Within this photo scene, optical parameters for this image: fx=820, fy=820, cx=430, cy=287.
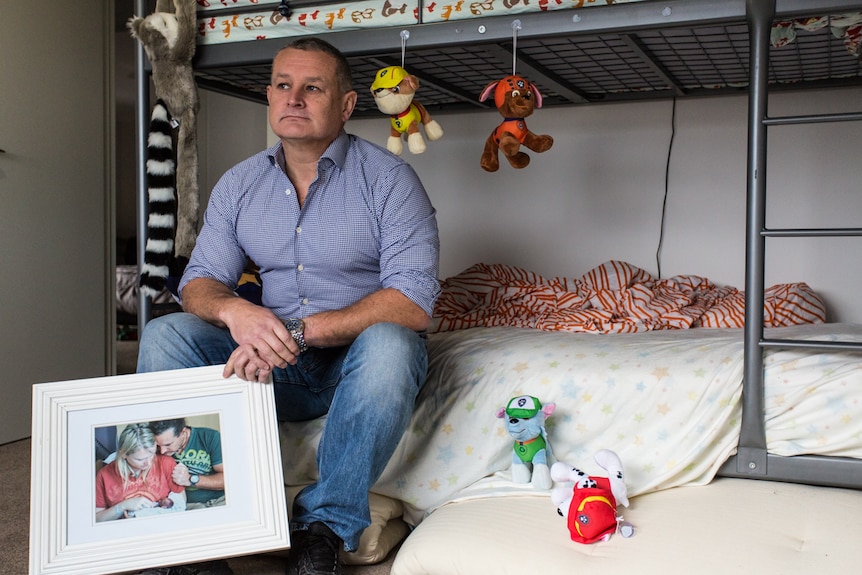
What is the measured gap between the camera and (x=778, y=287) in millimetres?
2350

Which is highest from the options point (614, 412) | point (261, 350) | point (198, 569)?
point (261, 350)

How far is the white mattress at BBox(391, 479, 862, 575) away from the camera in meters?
1.25

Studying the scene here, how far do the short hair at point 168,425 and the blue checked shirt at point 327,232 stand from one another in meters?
0.37

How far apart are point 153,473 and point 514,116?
3.49ft

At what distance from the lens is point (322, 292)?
1651 millimetres

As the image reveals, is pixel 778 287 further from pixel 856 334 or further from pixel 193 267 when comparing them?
pixel 193 267

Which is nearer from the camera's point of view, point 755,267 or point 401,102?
point 755,267

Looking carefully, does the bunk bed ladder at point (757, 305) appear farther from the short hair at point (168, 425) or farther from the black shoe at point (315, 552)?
the short hair at point (168, 425)

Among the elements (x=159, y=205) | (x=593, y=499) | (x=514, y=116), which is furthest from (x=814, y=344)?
(x=159, y=205)

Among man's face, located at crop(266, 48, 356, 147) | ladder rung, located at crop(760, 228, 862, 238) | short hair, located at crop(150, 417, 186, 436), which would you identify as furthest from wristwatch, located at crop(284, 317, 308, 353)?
ladder rung, located at crop(760, 228, 862, 238)

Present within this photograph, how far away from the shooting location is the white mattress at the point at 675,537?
4.09 feet

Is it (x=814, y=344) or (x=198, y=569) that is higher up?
(x=814, y=344)

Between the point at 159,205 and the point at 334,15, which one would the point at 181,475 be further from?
the point at 334,15

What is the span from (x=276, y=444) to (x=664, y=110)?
1797mm
